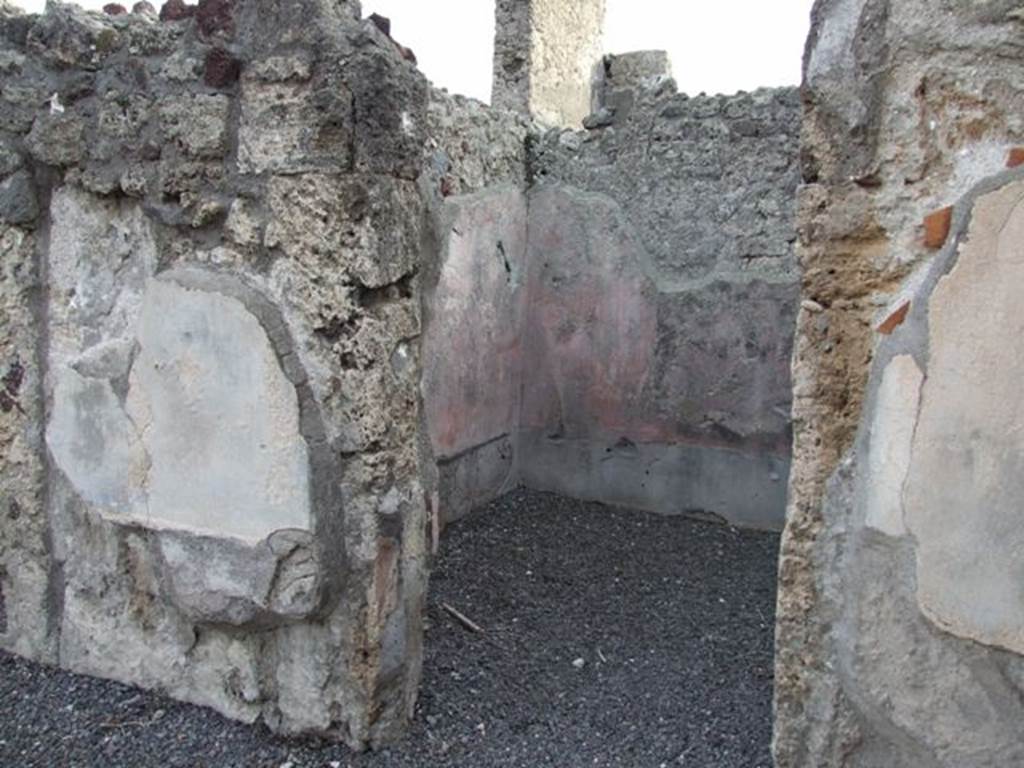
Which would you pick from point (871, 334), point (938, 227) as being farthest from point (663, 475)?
point (938, 227)

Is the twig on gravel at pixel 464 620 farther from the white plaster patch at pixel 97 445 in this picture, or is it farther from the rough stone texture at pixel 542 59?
the rough stone texture at pixel 542 59

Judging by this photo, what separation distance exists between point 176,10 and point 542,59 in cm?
460

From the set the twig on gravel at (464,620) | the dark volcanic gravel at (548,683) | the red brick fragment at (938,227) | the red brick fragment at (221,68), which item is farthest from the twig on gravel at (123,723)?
the red brick fragment at (938,227)

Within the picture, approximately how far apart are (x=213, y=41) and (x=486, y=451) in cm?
295

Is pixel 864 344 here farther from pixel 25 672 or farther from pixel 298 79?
pixel 25 672

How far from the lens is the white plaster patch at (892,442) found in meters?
1.64

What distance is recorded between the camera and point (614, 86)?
752 centimetres

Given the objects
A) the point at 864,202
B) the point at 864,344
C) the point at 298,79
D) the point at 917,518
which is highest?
the point at 298,79

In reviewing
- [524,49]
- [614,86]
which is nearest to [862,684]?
[524,49]

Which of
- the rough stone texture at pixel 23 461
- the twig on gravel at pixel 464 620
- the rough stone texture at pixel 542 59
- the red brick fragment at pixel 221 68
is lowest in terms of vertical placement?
the twig on gravel at pixel 464 620

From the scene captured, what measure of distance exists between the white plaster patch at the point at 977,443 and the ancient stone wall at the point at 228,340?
1278 mm

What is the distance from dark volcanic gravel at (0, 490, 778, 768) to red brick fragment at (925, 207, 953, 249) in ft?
4.92

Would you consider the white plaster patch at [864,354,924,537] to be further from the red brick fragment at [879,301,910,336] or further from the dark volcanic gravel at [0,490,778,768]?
the dark volcanic gravel at [0,490,778,768]

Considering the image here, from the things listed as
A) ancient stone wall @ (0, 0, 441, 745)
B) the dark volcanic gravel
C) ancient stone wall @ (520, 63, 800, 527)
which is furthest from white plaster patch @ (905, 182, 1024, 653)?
ancient stone wall @ (520, 63, 800, 527)
